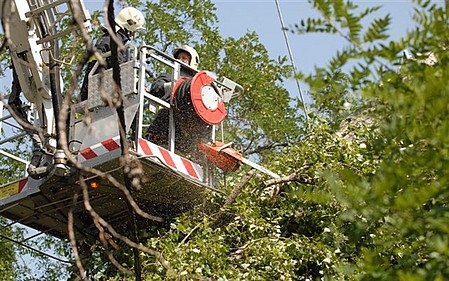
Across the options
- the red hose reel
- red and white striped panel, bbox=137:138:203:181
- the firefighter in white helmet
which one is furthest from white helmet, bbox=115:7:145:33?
red and white striped panel, bbox=137:138:203:181

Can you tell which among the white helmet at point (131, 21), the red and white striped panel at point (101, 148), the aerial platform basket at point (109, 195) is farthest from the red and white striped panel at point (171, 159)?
the white helmet at point (131, 21)

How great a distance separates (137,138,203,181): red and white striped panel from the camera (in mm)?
8102

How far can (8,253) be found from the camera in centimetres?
1233

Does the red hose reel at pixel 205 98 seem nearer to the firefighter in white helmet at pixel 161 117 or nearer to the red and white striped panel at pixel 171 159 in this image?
the firefighter in white helmet at pixel 161 117

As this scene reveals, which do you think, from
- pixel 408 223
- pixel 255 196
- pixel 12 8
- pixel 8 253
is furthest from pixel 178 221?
pixel 408 223

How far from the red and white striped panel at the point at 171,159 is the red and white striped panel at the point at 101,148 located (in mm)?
186

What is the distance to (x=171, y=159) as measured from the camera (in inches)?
328

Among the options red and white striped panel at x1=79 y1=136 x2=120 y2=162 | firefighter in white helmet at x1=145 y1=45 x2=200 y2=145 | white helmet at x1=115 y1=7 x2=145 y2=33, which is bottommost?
red and white striped panel at x1=79 y1=136 x2=120 y2=162

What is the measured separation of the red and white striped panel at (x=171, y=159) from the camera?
8.10 metres

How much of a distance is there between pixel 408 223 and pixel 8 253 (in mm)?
10205

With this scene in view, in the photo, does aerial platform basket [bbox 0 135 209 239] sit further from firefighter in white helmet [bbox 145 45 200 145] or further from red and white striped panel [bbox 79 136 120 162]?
firefighter in white helmet [bbox 145 45 200 145]

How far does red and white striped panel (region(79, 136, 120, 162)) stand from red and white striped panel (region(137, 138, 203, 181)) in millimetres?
186

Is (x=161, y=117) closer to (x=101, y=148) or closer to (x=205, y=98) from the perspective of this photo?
(x=205, y=98)

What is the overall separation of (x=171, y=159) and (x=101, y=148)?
1.86ft
